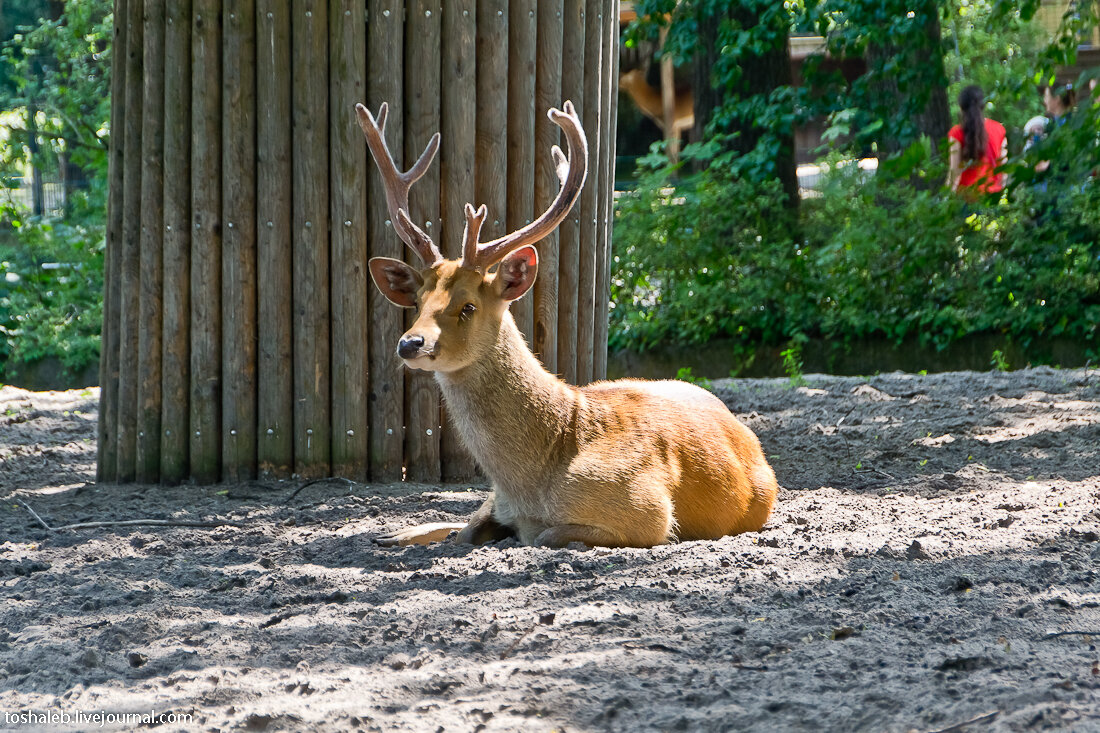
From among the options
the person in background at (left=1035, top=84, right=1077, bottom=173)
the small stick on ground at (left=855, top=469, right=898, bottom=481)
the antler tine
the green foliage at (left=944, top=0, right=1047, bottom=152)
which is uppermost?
the green foliage at (left=944, top=0, right=1047, bottom=152)

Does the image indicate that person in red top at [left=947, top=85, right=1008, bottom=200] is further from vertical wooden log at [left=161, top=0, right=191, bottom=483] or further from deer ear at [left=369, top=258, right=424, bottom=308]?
vertical wooden log at [left=161, top=0, right=191, bottom=483]

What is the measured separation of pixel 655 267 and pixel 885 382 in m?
3.85

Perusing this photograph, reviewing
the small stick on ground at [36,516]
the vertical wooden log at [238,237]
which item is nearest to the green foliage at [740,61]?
the vertical wooden log at [238,237]

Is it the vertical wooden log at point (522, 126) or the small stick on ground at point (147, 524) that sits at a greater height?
the vertical wooden log at point (522, 126)

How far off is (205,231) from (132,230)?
46cm

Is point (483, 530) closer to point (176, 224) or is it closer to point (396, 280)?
point (396, 280)

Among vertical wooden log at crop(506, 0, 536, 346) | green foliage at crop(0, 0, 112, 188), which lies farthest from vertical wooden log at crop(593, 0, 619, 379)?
green foliage at crop(0, 0, 112, 188)

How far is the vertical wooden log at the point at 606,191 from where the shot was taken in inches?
259

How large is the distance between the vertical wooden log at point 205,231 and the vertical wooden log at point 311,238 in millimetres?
409

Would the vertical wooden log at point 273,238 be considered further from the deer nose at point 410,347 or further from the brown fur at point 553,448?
the deer nose at point 410,347

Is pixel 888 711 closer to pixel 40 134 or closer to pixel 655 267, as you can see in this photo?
pixel 655 267

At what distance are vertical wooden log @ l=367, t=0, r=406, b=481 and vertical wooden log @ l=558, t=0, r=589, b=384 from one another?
0.88 meters

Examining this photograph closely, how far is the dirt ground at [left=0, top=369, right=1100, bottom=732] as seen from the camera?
3.02m

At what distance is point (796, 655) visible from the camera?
11.0ft
